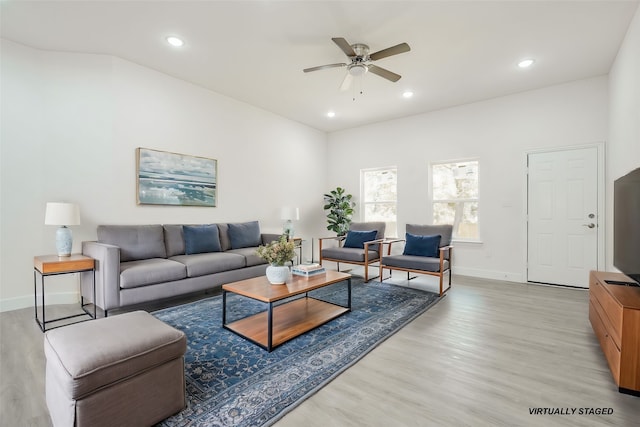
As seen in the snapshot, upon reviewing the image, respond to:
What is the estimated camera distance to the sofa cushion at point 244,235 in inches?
175

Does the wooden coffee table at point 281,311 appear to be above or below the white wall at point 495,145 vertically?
below

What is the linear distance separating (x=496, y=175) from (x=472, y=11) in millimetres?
2861

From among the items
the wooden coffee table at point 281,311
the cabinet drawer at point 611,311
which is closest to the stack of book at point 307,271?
the wooden coffee table at point 281,311

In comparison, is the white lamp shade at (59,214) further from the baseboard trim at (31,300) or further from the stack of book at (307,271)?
the stack of book at (307,271)

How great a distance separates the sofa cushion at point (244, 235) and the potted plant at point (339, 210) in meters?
1.91

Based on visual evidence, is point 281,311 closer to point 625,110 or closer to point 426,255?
point 426,255

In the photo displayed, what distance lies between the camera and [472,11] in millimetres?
2686

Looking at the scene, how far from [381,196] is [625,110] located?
3783mm

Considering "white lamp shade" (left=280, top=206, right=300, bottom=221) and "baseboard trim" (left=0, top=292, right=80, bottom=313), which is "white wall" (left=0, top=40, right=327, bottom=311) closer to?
"baseboard trim" (left=0, top=292, right=80, bottom=313)

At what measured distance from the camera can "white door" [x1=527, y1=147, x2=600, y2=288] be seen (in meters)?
4.04

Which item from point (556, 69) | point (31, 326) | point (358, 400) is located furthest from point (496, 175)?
point (31, 326)

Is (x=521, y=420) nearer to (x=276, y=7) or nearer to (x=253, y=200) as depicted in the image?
(x=276, y=7)

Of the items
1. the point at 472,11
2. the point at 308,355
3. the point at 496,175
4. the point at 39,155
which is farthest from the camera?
the point at 496,175

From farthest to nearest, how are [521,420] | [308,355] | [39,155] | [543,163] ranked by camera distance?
[543,163] < [39,155] < [308,355] < [521,420]
